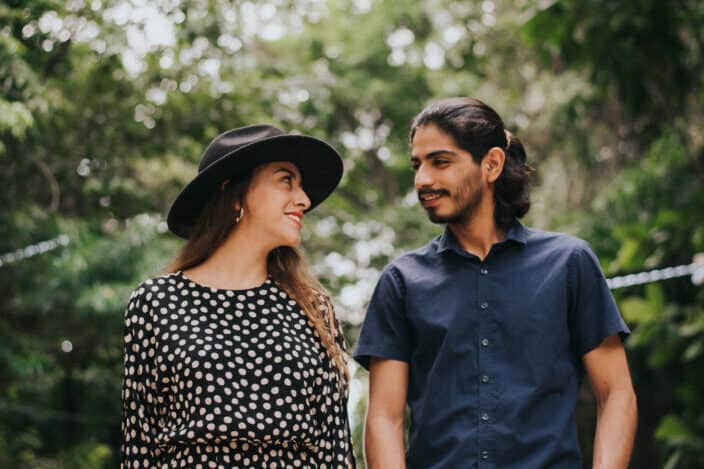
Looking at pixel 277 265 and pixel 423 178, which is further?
pixel 277 265

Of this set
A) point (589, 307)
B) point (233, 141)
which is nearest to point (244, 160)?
point (233, 141)

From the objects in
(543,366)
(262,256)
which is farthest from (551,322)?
(262,256)

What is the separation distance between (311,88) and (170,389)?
6513 millimetres

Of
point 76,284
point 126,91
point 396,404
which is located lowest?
point 396,404

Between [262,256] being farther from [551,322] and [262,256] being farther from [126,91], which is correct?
[126,91]

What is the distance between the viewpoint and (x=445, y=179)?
2812 millimetres

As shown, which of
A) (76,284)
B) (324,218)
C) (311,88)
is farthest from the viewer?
(324,218)

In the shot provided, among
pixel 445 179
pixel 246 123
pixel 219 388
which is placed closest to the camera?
pixel 219 388

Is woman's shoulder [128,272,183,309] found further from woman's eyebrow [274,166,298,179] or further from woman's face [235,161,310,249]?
woman's eyebrow [274,166,298,179]

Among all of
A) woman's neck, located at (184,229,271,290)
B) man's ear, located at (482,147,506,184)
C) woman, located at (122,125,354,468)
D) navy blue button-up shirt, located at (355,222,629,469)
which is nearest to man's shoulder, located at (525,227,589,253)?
navy blue button-up shirt, located at (355,222,629,469)

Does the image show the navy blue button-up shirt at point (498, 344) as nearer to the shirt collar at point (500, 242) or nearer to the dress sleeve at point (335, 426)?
the shirt collar at point (500, 242)

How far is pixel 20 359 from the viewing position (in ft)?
23.3

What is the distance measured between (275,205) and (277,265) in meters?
0.23

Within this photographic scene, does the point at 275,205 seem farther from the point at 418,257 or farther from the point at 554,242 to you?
the point at 554,242
